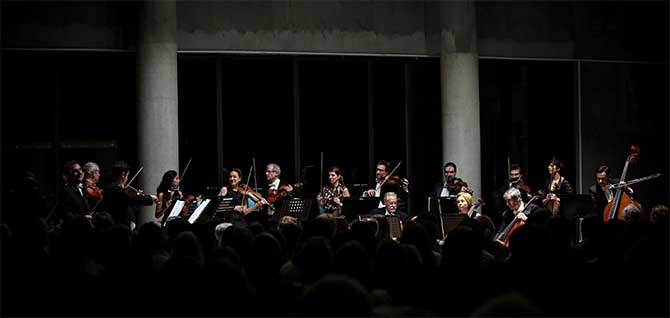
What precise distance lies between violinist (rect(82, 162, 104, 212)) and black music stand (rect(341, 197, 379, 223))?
378 cm

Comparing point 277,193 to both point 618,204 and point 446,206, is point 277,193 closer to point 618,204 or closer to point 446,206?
point 446,206

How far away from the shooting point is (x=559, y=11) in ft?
63.5

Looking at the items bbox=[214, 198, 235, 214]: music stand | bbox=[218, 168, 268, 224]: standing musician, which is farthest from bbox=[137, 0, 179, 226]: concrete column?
bbox=[214, 198, 235, 214]: music stand

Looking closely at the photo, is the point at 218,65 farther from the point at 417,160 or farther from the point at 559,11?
the point at 559,11

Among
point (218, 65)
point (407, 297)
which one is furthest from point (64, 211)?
point (407, 297)

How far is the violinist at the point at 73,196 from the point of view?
42.7ft

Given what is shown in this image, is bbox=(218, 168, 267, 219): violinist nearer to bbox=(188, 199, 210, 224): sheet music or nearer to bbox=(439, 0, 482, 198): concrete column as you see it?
bbox=(188, 199, 210, 224): sheet music

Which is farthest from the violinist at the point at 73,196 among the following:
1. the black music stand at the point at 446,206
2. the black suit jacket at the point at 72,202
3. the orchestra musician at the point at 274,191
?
the black music stand at the point at 446,206

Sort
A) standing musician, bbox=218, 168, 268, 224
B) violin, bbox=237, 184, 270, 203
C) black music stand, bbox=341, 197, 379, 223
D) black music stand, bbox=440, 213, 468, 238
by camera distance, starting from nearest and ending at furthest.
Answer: black music stand, bbox=440, 213, 468, 238, black music stand, bbox=341, 197, 379, 223, standing musician, bbox=218, 168, 268, 224, violin, bbox=237, 184, 270, 203

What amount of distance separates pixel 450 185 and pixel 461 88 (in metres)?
2.93

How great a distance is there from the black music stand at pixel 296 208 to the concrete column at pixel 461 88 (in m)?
4.66

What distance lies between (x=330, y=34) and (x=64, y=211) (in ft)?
23.2

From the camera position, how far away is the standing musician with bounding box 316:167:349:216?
53.1 ft

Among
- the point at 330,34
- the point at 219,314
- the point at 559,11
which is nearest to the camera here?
the point at 219,314
